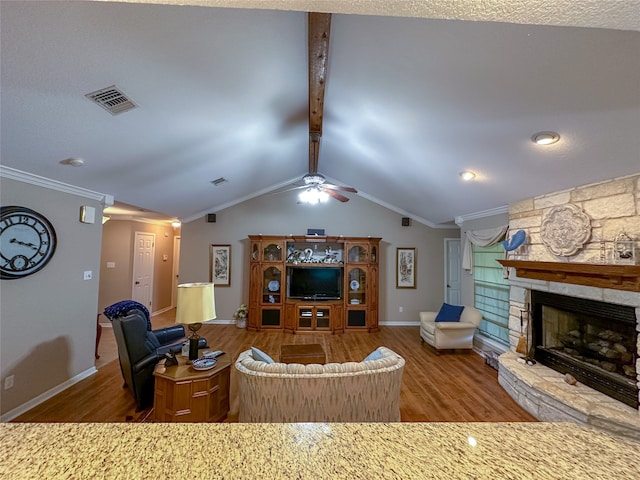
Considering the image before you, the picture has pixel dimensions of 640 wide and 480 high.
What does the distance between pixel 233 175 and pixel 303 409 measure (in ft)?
12.0

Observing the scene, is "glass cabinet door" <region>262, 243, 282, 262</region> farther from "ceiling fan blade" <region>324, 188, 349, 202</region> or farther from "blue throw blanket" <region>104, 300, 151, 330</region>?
"blue throw blanket" <region>104, 300, 151, 330</region>

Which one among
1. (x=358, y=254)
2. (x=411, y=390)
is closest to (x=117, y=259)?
(x=358, y=254)

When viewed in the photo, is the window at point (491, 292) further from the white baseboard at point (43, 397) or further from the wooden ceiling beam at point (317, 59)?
the white baseboard at point (43, 397)

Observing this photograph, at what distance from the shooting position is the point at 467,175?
11.2 ft

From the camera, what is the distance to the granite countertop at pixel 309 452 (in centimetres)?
70

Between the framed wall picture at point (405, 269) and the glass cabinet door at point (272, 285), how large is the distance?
2.63 metres

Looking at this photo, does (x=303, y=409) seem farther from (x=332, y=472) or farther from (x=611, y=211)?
→ (x=611, y=211)

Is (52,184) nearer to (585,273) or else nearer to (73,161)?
(73,161)

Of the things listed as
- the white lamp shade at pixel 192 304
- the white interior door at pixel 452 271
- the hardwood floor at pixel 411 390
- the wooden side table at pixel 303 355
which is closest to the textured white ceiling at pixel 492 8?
the white lamp shade at pixel 192 304

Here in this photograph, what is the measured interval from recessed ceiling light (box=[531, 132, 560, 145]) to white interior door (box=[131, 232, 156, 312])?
6923 mm

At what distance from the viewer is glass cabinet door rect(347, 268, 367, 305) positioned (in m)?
5.56

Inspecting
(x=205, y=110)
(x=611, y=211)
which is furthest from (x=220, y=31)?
(x=611, y=211)

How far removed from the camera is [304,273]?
563cm

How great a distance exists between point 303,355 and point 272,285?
2597 mm
